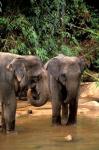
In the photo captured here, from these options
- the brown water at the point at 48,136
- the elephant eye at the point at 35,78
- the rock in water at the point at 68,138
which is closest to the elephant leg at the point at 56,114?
the brown water at the point at 48,136

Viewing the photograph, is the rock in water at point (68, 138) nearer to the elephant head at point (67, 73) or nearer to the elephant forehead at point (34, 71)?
the elephant forehead at point (34, 71)

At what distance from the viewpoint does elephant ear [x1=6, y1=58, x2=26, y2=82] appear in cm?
1131

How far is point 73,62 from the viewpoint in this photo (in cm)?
1277

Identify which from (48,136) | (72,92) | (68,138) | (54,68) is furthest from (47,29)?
(68,138)

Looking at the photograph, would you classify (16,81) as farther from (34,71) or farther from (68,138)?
(68,138)

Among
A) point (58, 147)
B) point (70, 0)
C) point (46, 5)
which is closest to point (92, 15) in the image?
point (70, 0)

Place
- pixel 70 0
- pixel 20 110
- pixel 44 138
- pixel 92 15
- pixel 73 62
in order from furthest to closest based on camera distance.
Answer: pixel 92 15, pixel 70 0, pixel 20 110, pixel 73 62, pixel 44 138

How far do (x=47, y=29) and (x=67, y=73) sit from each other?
730cm

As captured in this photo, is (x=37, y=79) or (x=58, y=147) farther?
(x=37, y=79)

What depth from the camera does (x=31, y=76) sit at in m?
11.5

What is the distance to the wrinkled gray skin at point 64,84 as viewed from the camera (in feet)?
41.3

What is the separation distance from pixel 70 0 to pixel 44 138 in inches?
433

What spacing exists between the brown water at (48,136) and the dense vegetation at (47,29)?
5.17 metres

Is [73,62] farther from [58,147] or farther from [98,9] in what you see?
[98,9]
